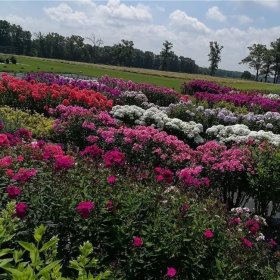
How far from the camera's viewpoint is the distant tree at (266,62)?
99.0 m

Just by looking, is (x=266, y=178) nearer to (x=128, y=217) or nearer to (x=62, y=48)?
(x=128, y=217)

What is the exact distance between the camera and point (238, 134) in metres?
9.91

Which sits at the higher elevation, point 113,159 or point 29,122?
point 113,159

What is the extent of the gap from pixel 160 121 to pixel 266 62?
97.2 meters

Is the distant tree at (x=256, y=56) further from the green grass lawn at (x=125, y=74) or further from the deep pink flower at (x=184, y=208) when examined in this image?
the deep pink flower at (x=184, y=208)

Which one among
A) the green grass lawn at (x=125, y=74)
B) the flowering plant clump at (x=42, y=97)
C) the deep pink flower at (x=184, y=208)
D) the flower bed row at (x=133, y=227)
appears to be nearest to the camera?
the flower bed row at (x=133, y=227)

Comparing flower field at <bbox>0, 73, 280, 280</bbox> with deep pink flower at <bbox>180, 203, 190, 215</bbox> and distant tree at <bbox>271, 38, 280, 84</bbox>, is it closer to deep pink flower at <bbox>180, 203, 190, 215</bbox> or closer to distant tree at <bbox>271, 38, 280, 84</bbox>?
deep pink flower at <bbox>180, 203, 190, 215</bbox>

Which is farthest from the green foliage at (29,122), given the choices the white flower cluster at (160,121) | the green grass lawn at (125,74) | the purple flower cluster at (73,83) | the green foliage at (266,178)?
the green grass lawn at (125,74)

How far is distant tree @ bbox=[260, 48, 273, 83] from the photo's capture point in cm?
9900

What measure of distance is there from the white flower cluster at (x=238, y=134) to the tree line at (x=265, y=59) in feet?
308

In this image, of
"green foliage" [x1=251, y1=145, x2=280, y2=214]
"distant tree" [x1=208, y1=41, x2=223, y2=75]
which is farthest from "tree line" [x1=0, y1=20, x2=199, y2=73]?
"green foliage" [x1=251, y1=145, x2=280, y2=214]

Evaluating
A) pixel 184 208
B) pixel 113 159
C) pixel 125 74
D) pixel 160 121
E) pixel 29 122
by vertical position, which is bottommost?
pixel 29 122

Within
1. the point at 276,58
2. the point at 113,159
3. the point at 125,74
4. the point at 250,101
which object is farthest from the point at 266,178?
the point at 276,58

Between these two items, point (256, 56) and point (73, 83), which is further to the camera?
point (256, 56)
